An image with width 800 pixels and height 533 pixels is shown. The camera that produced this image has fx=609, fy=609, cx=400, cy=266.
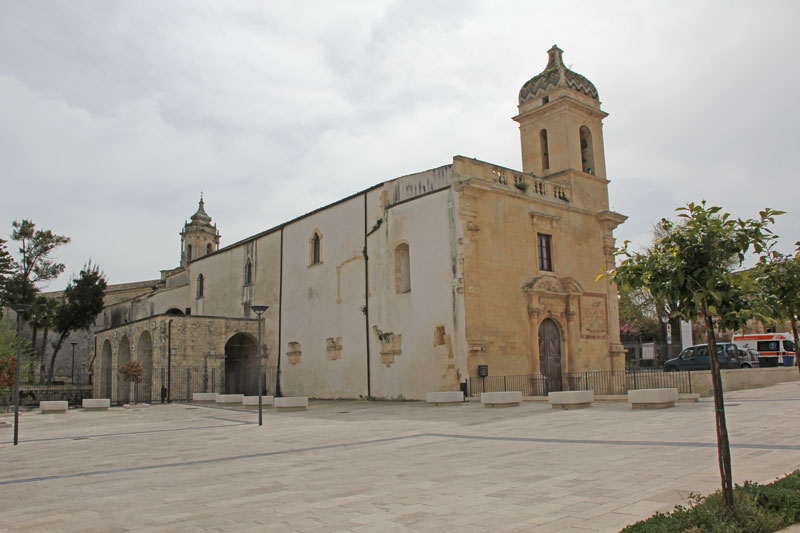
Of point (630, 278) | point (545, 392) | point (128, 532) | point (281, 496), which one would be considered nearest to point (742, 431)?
point (630, 278)

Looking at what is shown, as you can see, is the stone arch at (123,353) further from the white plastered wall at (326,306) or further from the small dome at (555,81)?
the small dome at (555,81)

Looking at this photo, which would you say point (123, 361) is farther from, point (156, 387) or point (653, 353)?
point (653, 353)

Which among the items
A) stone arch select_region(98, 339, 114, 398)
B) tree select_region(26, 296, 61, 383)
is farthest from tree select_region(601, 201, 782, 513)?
tree select_region(26, 296, 61, 383)

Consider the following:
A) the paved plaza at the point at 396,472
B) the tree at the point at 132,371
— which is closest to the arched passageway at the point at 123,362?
the tree at the point at 132,371

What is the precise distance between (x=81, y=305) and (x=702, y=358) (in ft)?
148

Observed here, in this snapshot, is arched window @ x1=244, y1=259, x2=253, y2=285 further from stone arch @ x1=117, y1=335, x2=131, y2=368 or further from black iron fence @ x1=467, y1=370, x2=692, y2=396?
black iron fence @ x1=467, y1=370, x2=692, y2=396

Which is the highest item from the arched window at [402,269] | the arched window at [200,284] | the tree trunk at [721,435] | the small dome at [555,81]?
the small dome at [555,81]

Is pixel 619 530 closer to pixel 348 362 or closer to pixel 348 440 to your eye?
pixel 348 440

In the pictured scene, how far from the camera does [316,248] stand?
101 feet

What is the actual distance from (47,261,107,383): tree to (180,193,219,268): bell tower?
8.43 meters

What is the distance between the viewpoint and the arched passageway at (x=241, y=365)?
33.1 metres

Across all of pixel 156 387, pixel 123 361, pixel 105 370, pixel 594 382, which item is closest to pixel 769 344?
pixel 594 382

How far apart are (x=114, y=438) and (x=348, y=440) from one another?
5705mm

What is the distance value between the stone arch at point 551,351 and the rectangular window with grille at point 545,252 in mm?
2200
